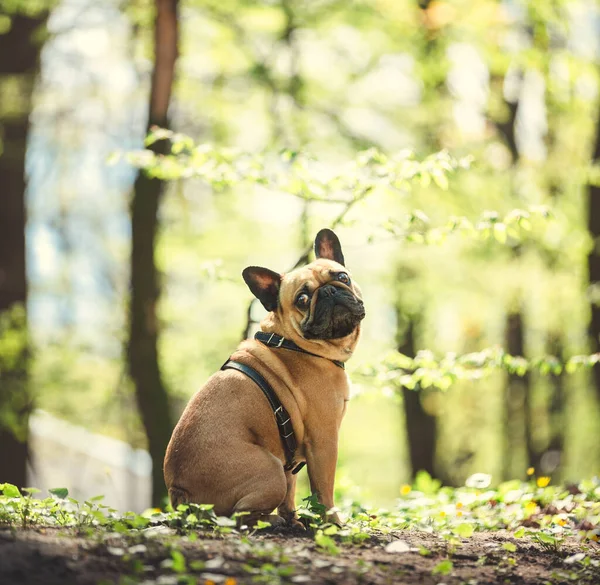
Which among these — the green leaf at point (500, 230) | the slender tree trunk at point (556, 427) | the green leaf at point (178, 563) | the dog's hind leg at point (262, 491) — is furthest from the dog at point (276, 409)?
the slender tree trunk at point (556, 427)

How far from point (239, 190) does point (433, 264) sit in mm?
4729

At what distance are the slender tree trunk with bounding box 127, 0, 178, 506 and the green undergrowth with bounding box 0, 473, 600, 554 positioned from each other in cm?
415

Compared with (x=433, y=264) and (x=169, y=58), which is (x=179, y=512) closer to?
(x=169, y=58)

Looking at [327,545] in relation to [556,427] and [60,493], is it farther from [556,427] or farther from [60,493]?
[556,427]

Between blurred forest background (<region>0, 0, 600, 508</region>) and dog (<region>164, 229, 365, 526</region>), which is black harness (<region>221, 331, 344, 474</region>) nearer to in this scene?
dog (<region>164, 229, 365, 526</region>)

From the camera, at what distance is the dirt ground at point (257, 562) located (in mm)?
3545

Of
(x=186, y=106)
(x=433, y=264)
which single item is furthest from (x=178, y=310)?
(x=433, y=264)

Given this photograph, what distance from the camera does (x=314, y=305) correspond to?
205 inches

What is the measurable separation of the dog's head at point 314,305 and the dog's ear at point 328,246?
0.23 m

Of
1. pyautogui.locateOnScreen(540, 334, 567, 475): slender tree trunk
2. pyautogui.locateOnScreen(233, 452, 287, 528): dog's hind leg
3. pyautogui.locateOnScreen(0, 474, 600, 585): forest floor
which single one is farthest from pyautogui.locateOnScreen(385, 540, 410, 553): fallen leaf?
pyautogui.locateOnScreen(540, 334, 567, 475): slender tree trunk

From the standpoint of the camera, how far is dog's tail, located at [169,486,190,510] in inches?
193

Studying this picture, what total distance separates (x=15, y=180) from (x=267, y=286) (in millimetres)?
8670

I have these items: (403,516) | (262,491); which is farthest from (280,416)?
(403,516)

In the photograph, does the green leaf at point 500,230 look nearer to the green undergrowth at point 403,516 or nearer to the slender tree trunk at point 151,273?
the green undergrowth at point 403,516
